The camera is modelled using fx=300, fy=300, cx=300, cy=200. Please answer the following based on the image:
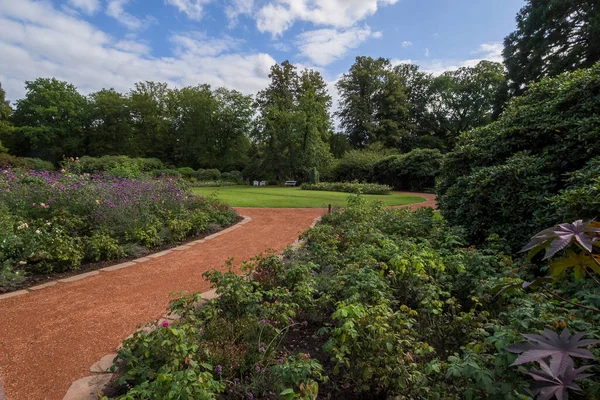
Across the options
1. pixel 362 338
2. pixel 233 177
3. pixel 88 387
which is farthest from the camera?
pixel 233 177

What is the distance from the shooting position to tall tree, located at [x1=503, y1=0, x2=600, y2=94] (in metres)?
15.5

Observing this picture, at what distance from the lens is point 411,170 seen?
19312 mm

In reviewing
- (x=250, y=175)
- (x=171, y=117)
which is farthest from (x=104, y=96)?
(x=250, y=175)

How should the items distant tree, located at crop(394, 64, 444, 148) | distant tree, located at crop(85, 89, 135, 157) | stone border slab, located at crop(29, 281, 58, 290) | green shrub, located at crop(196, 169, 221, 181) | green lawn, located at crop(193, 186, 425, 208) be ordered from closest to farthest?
stone border slab, located at crop(29, 281, 58, 290) < green lawn, located at crop(193, 186, 425, 208) < green shrub, located at crop(196, 169, 221, 181) < distant tree, located at crop(85, 89, 135, 157) < distant tree, located at crop(394, 64, 444, 148)

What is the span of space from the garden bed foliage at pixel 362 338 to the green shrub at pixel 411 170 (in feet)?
54.8

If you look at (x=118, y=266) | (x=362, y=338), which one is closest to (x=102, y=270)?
(x=118, y=266)

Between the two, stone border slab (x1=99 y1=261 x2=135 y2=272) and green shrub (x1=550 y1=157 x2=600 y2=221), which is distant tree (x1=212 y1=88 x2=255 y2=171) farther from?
green shrub (x1=550 y1=157 x2=600 y2=221)

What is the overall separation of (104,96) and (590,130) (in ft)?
116

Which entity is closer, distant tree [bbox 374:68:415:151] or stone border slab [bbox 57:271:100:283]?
stone border slab [bbox 57:271:100:283]

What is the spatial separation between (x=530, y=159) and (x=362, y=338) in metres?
3.08

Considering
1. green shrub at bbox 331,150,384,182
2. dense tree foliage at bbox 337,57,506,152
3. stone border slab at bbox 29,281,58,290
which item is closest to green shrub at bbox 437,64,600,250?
stone border slab at bbox 29,281,58,290

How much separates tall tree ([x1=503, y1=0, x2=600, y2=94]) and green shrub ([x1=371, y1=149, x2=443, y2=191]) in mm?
6687

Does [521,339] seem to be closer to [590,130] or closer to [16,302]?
[590,130]

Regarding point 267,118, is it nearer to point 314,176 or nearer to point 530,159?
point 314,176
